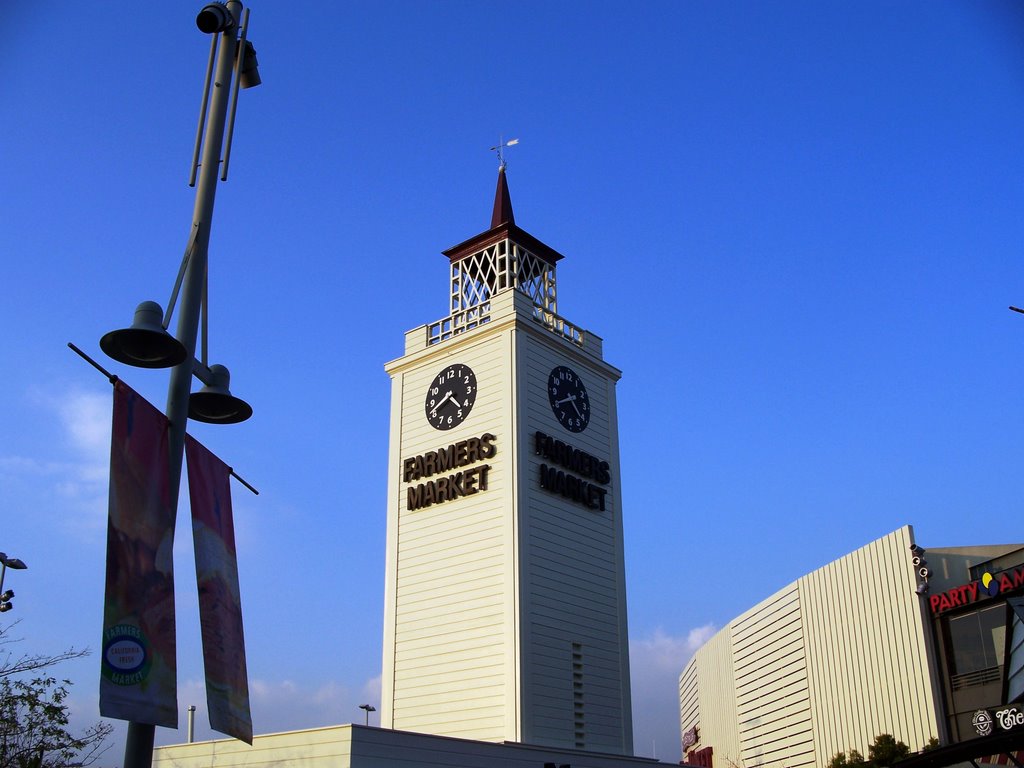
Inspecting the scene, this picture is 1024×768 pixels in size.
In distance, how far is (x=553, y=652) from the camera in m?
34.2

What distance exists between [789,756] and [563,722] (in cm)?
6235

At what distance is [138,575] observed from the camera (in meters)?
12.3

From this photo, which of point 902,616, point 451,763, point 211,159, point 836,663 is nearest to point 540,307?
point 451,763

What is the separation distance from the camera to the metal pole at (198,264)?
13.2 meters

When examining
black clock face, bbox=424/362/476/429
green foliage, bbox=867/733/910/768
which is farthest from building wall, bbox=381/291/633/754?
green foliage, bbox=867/733/910/768

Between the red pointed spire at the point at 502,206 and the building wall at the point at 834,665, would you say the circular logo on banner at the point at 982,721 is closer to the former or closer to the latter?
the building wall at the point at 834,665

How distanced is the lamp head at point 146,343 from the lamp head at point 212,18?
3.97 meters

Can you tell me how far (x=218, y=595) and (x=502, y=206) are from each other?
31331mm

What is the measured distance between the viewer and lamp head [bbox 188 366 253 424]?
1427cm

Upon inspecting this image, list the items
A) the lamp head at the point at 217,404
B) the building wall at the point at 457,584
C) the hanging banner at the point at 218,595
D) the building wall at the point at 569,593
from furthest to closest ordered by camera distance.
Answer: the building wall at the point at 569,593 → the building wall at the point at 457,584 → the lamp head at the point at 217,404 → the hanging banner at the point at 218,595

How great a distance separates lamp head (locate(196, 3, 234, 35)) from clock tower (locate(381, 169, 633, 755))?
2252cm

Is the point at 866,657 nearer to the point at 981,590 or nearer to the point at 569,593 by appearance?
the point at 981,590

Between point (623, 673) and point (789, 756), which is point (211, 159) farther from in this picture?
point (789, 756)

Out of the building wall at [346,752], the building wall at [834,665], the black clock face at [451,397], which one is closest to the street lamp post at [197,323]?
the building wall at [346,752]
